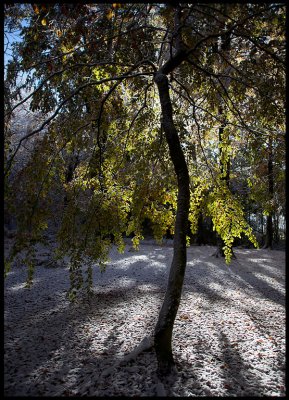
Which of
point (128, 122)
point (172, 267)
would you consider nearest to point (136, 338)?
point (172, 267)

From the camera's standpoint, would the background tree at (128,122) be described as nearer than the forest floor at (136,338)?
No

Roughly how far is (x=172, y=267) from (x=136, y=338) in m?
1.35

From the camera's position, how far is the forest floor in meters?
2.73

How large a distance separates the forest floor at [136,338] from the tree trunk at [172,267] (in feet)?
0.68

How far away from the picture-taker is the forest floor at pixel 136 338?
2.73 m

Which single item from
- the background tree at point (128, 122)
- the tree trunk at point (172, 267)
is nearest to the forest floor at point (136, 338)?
the tree trunk at point (172, 267)

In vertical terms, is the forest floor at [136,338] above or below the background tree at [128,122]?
below

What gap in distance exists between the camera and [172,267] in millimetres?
2992

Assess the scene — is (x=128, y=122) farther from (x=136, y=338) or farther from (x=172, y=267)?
(x=136, y=338)

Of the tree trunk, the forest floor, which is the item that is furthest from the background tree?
the forest floor

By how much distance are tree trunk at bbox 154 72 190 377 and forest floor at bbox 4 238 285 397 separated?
0.21 metres

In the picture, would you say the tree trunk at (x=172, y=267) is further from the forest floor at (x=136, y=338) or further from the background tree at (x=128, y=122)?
the forest floor at (x=136, y=338)

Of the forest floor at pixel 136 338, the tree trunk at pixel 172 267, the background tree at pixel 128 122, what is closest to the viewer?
the forest floor at pixel 136 338

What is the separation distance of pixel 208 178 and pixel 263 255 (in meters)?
8.90
